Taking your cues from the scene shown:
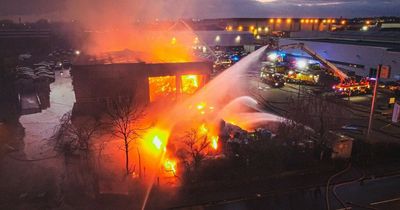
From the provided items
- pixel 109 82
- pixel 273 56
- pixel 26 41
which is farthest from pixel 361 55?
pixel 26 41

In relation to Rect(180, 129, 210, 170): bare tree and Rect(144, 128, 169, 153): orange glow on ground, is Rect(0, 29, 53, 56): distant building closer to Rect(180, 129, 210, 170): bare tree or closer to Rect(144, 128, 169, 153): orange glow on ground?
Rect(144, 128, 169, 153): orange glow on ground

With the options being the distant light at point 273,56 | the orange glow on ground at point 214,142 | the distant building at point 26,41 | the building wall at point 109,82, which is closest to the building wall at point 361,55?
the distant light at point 273,56

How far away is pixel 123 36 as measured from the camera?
30.5 metres

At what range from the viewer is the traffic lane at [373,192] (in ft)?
32.1

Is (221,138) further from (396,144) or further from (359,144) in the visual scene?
(396,144)

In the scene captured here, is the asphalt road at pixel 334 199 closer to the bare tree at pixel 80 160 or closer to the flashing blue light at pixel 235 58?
the bare tree at pixel 80 160

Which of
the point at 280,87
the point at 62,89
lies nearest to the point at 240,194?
the point at 280,87

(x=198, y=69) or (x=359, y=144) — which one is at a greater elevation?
(x=198, y=69)

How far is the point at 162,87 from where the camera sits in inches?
722

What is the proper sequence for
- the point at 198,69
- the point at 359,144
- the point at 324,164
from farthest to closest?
the point at 198,69 → the point at 359,144 → the point at 324,164

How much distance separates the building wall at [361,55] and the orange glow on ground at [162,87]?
71.1 feet

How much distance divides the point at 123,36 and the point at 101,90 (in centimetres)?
1518

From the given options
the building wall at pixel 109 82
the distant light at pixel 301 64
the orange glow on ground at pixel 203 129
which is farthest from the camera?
the distant light at pixel 301 64

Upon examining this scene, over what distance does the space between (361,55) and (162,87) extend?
23.7 m
